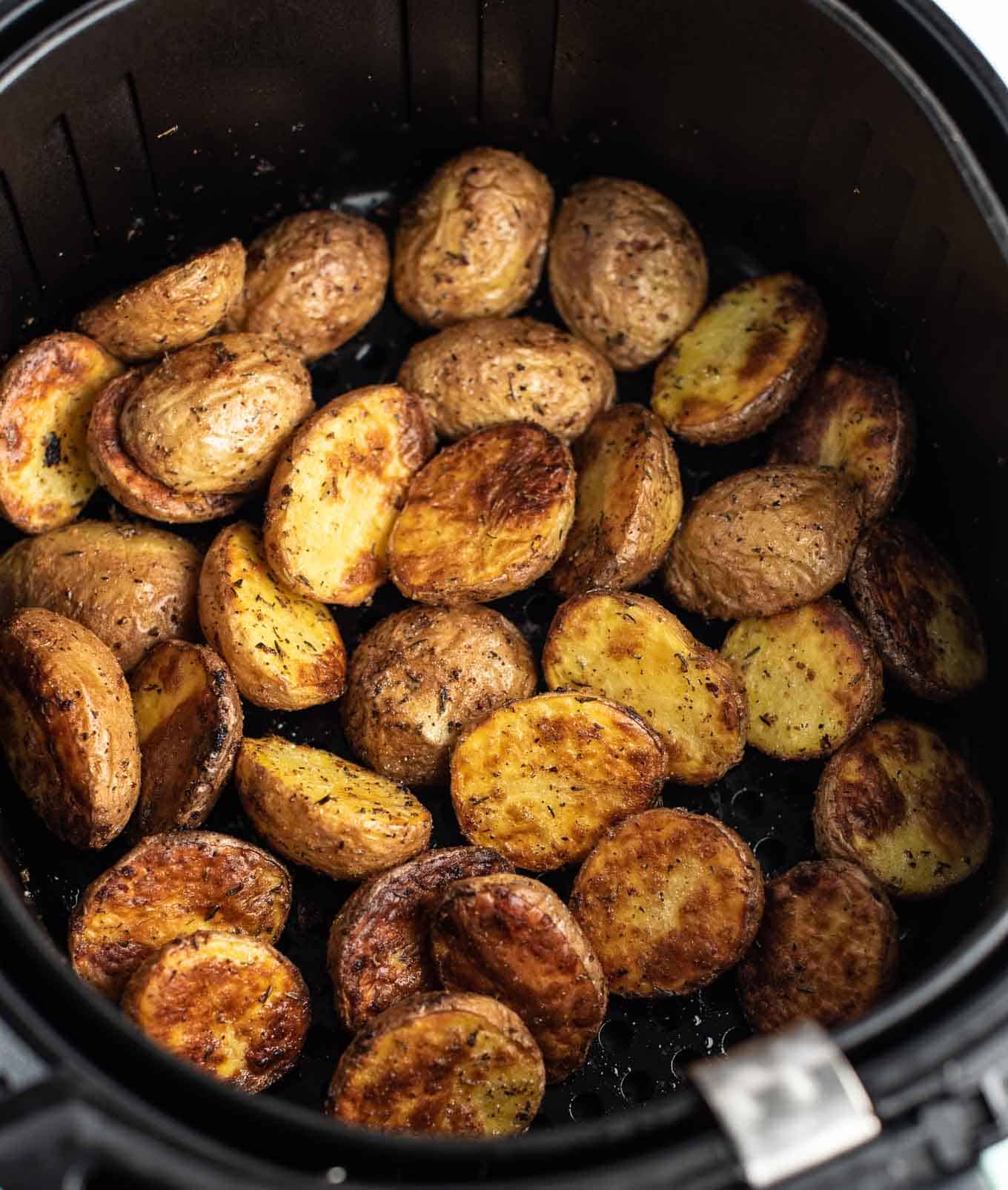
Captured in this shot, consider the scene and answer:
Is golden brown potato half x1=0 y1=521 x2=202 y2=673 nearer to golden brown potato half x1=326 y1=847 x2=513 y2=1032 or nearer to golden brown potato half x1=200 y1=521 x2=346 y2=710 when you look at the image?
golden brown potato half x1=200 y1=521 x2=346 y2=710

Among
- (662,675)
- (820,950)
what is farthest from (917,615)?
(820,950)

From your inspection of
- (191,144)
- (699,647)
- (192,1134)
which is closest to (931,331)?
(699,647)

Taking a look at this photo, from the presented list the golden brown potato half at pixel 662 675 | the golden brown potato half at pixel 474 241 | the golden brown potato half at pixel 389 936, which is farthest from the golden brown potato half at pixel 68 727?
the golden brown potato half at pixel 474 241

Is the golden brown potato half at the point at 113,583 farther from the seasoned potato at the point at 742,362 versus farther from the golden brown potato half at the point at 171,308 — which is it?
the seasoned potato at the point at 742,362

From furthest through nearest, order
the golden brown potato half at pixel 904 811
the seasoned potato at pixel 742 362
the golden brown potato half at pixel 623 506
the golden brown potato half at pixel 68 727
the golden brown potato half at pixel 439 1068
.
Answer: the seasoned potato at pixel 742 362
the golden brown potato half at pixel 623 506
the golden brown potato half at pixel 904 811
the golden brown potato half at pixel 68 727
the golden brown potato half at pixel 439 1068

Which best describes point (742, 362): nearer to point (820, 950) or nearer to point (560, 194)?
point (560, 194)

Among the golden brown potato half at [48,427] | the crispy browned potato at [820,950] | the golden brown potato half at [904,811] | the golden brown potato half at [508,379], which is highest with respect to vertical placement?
the golden brown potato half at [508,379]
